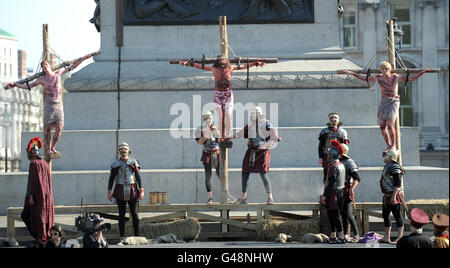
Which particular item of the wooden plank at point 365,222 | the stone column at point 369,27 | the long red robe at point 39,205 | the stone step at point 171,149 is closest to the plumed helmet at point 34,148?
the long red robe at point 39,205

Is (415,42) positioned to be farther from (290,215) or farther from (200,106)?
(290,215)

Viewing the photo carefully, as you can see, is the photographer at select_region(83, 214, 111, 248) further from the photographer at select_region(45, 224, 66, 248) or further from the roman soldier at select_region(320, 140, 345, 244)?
the roman soldier at select_region(320, 140, 345, 244)

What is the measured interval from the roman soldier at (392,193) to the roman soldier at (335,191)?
0.74 metres

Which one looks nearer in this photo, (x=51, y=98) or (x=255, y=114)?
(x=255, y=114)

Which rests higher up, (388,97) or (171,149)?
(388,97)

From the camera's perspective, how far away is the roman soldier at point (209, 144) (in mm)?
20812

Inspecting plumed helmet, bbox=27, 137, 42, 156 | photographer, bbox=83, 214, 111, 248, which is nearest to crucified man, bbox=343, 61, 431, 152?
plumed helmet, bbox=27, 137, 42, 156

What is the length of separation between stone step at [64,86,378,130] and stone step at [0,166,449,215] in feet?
5.13

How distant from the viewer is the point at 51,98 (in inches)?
814

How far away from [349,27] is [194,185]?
4451cm

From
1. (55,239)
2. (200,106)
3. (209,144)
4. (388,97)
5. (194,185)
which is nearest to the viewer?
(55,239)

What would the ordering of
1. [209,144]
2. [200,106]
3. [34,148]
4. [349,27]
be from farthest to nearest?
[349,27]
[200,106]
[209,144]
[34,148]

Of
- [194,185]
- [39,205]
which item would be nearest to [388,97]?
[194,185]
